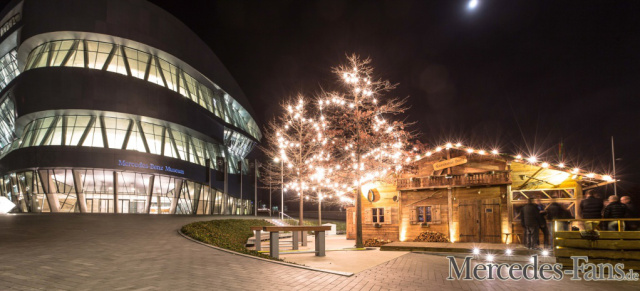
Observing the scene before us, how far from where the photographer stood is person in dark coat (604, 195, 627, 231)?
1105 cm

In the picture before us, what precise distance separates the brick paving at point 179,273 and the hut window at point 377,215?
11.5 m

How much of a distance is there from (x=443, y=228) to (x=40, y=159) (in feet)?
124

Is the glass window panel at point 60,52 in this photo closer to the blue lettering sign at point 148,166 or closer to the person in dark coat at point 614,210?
the blue lettering sign at point 148,166

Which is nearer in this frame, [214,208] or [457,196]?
[457,196]

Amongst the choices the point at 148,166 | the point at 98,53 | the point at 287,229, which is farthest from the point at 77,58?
the point at 287,229

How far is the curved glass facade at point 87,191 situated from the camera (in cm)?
3866

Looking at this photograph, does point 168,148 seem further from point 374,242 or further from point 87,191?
point 374,242

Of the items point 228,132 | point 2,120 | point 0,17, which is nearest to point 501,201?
point 228,132

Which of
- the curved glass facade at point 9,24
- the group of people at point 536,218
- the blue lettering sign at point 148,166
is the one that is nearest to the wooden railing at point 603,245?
the group of people at point 536,218

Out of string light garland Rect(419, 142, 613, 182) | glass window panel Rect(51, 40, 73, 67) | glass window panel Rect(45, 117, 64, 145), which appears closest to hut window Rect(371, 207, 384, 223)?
string light garland Rect(419, 142, 613, 182)

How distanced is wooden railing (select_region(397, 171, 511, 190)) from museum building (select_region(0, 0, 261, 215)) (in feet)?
104

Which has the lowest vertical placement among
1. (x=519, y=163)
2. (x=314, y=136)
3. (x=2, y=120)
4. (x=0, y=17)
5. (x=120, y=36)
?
(x=519, y=163)

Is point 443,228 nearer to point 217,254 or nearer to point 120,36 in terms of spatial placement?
point 217,254

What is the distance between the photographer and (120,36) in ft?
145
